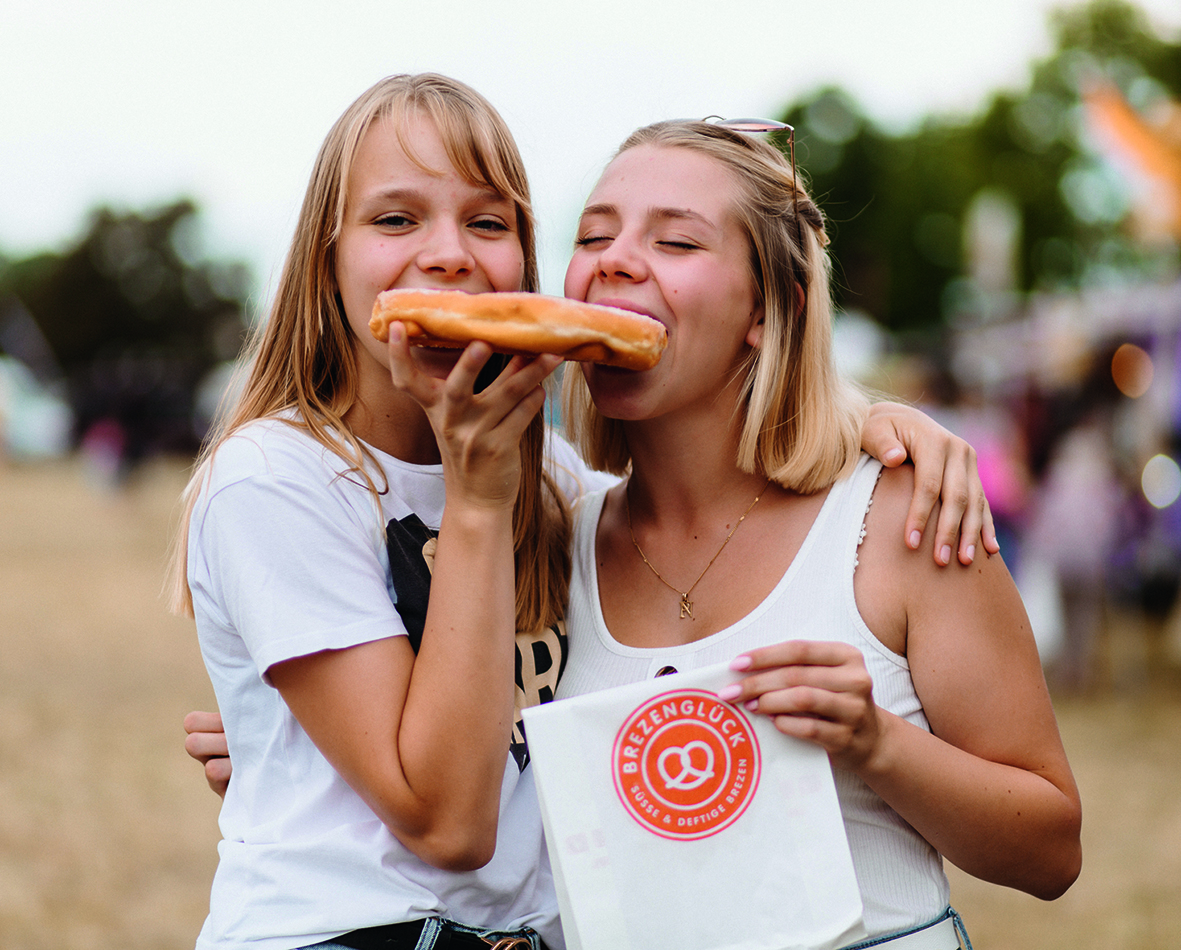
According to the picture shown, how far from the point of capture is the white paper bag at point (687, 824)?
6.04 feet

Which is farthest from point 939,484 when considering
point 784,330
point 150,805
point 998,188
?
point 998,188

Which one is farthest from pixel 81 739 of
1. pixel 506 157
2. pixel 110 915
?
pixel 506 157

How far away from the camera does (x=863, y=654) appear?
219 centimetres

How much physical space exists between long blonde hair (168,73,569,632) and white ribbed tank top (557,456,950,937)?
1.34 ft

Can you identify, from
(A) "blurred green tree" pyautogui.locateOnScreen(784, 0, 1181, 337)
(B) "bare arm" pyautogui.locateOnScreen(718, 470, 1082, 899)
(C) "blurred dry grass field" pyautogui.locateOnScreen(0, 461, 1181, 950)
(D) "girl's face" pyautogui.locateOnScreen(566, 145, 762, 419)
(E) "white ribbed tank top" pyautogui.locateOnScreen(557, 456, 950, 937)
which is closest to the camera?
(B) "bare arm" pyautogui.locateOnScreen(718, 470, 1082, 899)

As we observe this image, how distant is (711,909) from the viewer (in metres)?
1.86

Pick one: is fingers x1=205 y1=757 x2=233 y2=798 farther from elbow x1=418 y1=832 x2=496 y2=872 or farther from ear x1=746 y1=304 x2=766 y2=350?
ear x1=746 y1=304 x2=766 y2=350

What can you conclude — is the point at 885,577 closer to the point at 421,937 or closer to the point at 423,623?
the point at 423,623

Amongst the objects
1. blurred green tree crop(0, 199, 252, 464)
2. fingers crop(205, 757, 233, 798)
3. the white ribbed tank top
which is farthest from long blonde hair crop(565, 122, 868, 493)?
blurred green tree crop(0, 199, 252, 464)

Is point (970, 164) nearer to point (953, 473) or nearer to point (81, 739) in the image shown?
point (81, 739)

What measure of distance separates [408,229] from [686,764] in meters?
1.24

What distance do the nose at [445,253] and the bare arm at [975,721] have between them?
1.03 meters

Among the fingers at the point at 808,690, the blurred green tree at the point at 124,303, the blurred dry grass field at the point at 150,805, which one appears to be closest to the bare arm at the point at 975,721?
the fingers at the point at 808,690

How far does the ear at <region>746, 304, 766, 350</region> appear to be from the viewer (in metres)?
2.64
